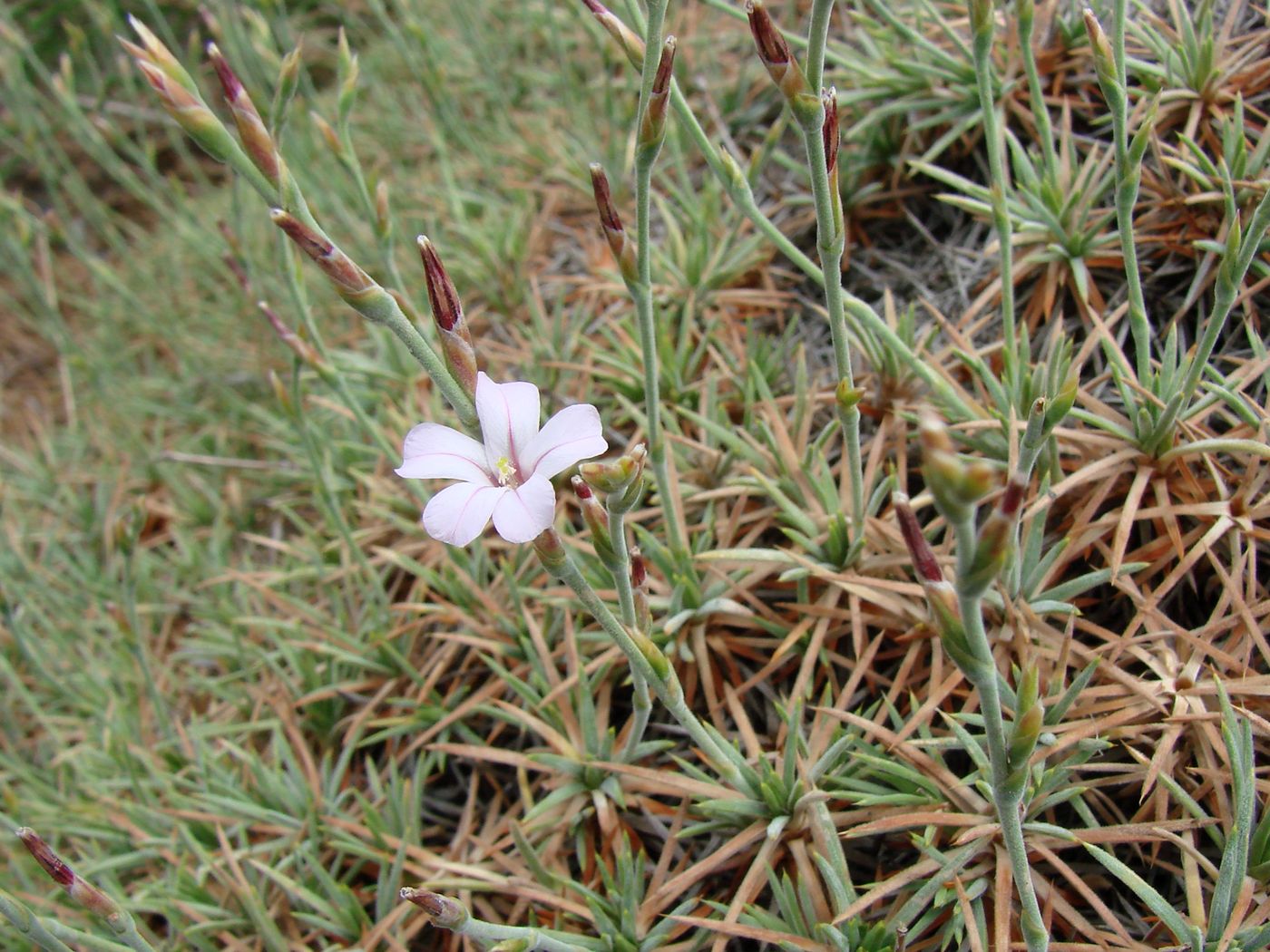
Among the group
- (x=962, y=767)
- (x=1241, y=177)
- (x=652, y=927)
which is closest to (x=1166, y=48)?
(x=1241, y=177)

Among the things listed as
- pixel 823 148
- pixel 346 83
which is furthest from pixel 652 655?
pixel 346 83

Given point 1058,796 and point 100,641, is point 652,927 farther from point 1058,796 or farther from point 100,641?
point 100,641

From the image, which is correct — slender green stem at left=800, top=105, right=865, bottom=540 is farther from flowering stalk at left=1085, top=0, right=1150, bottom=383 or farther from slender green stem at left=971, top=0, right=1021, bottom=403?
flowering stalk at left=1085, top=0, right=1150, bottom=383

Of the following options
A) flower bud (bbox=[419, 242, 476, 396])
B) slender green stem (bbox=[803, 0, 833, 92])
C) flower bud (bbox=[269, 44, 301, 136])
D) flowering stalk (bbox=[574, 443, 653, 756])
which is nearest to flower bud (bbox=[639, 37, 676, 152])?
slender green stem (bbox=[803, 0, 833, 92])

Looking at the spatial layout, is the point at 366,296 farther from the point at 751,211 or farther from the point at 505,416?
the point at 751,211

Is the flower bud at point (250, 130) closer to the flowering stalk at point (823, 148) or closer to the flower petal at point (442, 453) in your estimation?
the flower petal at point (442, 453)

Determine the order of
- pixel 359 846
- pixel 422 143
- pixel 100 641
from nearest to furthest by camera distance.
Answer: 1. pixel 359 846
2. pixel 100 641
3. pixel 422 143
